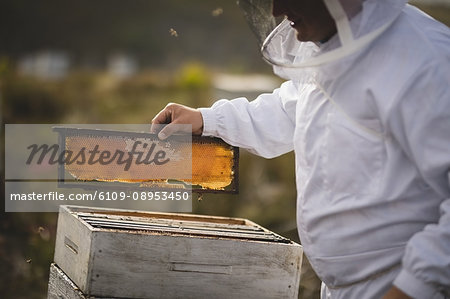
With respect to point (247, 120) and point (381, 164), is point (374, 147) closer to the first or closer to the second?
point (381, 164)

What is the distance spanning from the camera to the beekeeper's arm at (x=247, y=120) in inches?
89.3

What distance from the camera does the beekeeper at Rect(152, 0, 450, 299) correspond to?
157cm

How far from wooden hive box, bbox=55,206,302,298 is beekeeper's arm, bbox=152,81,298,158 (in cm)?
38

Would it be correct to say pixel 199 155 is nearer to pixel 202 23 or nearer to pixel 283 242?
pixel 283 242

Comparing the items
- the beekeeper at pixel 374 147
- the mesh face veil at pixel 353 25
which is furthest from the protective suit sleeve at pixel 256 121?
the mesh face veil at pixel 353 25

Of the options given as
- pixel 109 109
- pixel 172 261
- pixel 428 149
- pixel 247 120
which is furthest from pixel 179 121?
pixel 109 109

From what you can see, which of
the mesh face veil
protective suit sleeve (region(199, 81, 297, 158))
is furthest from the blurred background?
the mesh face veil

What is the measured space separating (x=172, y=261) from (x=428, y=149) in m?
1.02

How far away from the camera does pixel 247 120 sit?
2.27 m

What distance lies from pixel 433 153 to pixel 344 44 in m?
0.39

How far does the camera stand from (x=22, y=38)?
138 ft

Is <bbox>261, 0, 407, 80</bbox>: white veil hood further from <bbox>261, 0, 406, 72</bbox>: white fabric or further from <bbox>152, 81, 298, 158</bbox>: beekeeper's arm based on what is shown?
<bbox>152, 81, 298, 158</bbox>: beekeeper's arm

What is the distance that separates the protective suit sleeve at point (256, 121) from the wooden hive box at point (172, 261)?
376mm

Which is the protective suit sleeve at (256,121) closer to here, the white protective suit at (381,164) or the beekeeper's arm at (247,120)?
the beekeeper's arm at (247,120)
